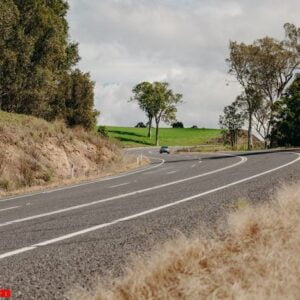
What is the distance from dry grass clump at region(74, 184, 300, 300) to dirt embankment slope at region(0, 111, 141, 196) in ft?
48.0

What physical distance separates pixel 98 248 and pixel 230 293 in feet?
11.1

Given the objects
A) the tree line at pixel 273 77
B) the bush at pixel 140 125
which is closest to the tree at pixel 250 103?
the tree line at pixel 273 77

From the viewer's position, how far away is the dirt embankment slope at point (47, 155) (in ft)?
74.2

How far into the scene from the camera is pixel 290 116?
6012 cm

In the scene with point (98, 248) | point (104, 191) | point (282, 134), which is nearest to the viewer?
point (98, 248)

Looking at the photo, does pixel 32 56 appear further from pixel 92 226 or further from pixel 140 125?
pixel 140 125

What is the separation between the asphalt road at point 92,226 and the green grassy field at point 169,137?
7579 cm

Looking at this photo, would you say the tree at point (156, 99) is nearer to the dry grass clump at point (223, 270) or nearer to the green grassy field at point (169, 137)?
the green grassy field at point (169, 137)

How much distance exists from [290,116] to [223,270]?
57.3 meters

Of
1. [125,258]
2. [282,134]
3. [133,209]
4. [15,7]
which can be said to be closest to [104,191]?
[133,209]

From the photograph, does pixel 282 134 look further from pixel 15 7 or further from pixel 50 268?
pixel 50 268

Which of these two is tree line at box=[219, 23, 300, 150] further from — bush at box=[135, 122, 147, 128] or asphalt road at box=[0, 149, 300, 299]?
bush at box=[135, 122, 147, 128]

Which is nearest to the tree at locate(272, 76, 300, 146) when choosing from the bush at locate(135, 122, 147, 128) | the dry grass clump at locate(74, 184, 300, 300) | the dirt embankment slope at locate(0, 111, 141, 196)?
the dirt embankment slope at locate(0, 111, 141, 196)

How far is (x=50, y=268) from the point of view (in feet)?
22.2
